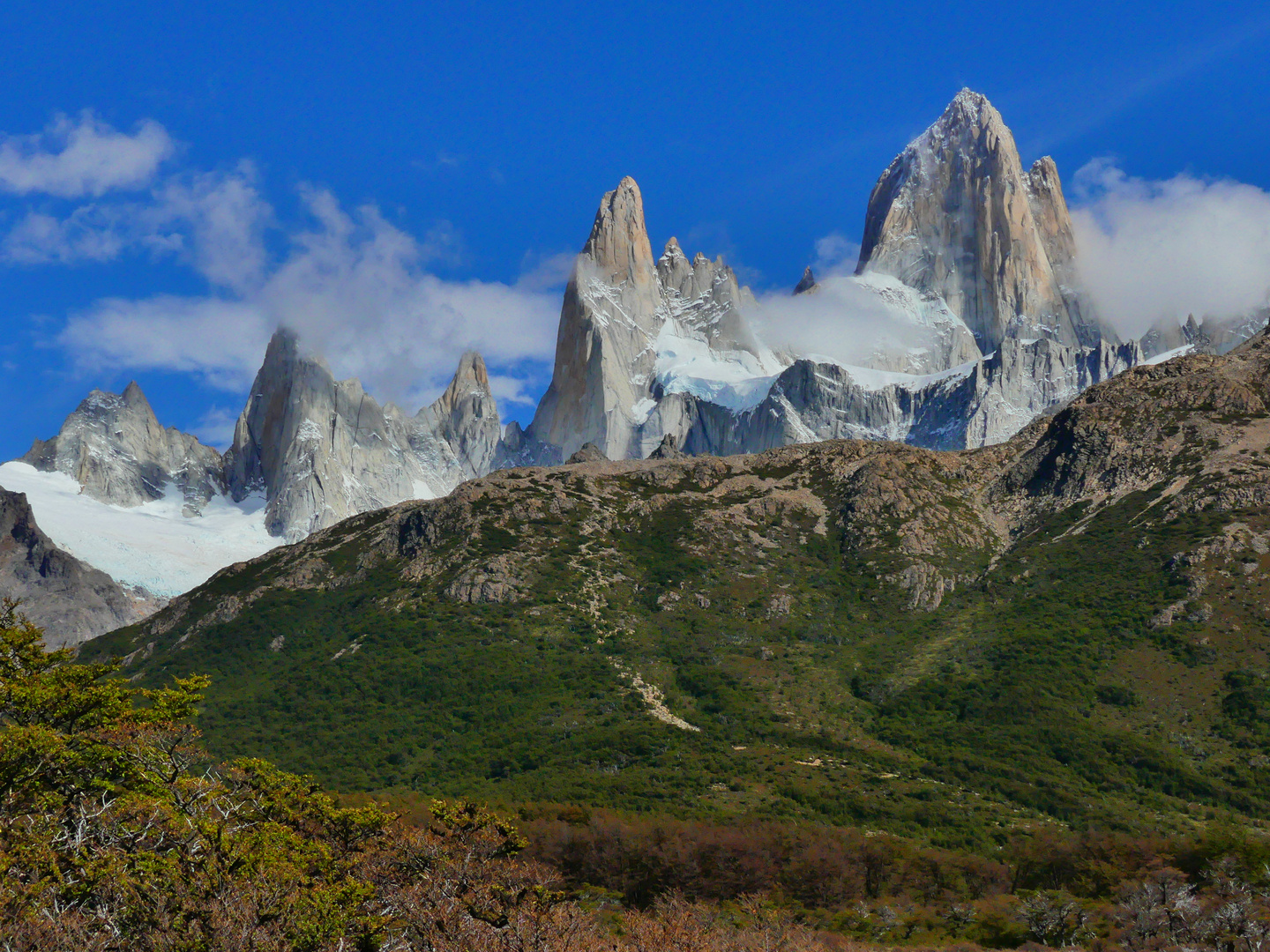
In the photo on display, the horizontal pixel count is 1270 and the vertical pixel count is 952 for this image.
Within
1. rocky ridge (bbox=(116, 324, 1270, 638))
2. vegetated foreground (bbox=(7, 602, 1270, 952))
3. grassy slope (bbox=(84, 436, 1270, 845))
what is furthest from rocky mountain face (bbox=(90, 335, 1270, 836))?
vegetated foreground (bbox=(7, 602, 1270, 952))

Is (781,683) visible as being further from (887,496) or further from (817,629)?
(887,496)

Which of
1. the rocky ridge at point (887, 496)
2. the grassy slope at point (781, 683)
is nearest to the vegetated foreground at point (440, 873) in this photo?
the grassy slope at point (781, 683)

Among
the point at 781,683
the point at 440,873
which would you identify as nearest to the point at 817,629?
the point at 781,683

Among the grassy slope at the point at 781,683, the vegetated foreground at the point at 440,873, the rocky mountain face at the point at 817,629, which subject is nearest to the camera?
the vegetated foreground at the point at 440,873

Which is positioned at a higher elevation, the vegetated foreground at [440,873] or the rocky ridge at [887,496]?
the rocky ridge at [887,496]

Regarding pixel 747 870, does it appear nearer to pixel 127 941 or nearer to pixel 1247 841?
pixel 1247 841

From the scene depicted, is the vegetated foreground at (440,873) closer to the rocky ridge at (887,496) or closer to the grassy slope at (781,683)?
the grassy slope at (781,683)

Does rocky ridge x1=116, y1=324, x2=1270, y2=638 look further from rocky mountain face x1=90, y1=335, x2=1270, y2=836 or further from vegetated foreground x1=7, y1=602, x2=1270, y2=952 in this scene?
vegetated foreground x1=7, y1=602, x2=1270, y2=952
